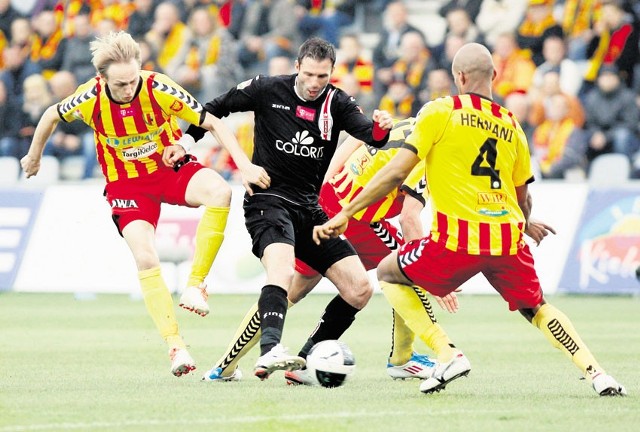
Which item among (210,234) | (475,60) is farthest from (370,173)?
(475,60)

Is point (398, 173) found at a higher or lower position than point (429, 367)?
higher

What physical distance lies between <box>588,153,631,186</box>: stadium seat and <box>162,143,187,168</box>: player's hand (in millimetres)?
10390

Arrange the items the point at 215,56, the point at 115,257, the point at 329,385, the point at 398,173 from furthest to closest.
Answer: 1. the point at 215,56
2. the point at 115,257
3. the point at 329,385
4. the point at 398,173

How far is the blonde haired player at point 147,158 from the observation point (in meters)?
8.68

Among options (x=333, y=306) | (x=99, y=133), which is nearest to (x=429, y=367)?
(x=333, y=306)

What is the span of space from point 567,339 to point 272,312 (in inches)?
70.7

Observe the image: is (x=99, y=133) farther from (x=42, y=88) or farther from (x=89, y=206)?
(x=42, y=88)

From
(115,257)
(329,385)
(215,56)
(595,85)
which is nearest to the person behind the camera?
(329,385)

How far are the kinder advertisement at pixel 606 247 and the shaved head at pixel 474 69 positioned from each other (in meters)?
9.06

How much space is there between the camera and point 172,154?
883 centimetres

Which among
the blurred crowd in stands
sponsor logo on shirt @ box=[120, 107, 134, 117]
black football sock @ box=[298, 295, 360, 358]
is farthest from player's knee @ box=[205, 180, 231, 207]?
the blurred crowd in stands

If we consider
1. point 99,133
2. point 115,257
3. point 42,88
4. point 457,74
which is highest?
point 457,74

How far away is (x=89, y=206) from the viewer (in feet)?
58.1

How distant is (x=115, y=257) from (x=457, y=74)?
410 inches
